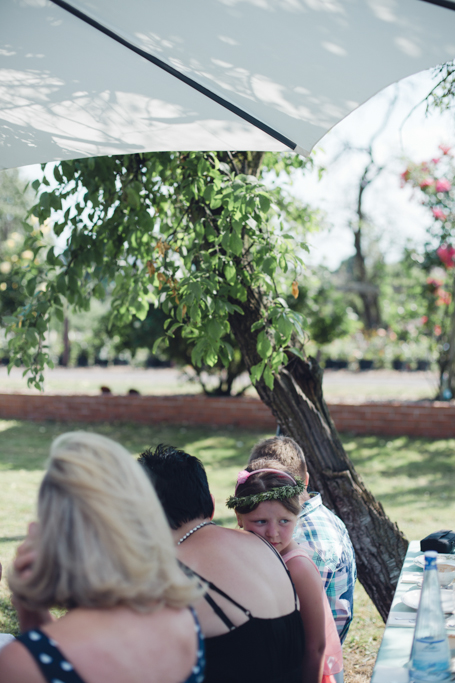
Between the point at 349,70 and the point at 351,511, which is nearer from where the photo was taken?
the point at 349,70

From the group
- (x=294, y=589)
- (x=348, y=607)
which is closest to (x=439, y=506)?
(x=348, y=607)

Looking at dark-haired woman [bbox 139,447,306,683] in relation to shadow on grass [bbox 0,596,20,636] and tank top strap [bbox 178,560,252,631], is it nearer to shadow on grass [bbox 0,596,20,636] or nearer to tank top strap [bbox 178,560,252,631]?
tank top strap [bbox 178,560,252,631]

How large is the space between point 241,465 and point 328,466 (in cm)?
410

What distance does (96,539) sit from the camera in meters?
1.20

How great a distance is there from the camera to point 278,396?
11.6 feet

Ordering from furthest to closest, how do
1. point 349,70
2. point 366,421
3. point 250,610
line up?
point 366,421 → point 349,70 → point 250,610

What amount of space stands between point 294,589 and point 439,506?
4770mm

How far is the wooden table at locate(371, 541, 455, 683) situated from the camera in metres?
1.76

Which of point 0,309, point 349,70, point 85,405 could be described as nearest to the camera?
point 349,70

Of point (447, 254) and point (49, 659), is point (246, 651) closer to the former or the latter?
point (49, 659)

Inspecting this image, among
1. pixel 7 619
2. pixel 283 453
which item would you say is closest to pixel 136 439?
pixel 7 619

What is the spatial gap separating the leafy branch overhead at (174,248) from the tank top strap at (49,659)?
172cm

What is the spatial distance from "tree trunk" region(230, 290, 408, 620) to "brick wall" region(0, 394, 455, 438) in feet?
18.1

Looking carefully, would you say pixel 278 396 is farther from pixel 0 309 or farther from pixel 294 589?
pixel 0 309
